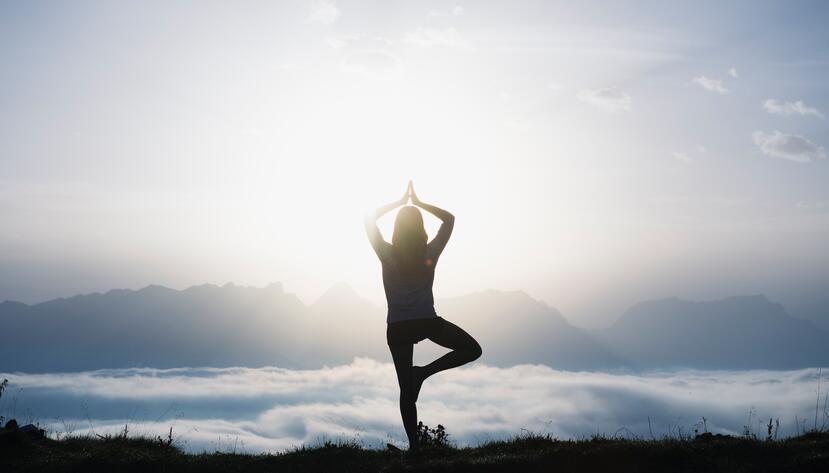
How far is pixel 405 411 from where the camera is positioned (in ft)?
26.1

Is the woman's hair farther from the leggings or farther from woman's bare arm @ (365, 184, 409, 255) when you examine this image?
the leggings

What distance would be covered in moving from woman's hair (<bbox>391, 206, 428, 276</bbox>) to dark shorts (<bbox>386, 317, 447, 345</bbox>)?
2.05 ft

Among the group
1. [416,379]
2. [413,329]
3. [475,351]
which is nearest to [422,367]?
[416,379]

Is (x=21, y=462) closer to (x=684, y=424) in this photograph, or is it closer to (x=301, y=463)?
(x=301, y=463)

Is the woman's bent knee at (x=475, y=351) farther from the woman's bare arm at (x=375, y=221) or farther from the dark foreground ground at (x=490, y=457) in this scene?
the woman's bare arm at (x=375, y=221)

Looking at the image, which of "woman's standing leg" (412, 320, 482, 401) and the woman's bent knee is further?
the woman's bent knee

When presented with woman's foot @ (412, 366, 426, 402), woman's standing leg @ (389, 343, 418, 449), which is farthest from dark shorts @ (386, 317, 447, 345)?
woman's foot @ (412, 366, 426, 402)

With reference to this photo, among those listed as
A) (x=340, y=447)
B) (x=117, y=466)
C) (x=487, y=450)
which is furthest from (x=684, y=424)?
(x=117, y=466)

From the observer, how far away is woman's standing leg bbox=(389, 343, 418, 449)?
766cm

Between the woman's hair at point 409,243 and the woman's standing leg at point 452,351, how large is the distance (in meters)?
0.94

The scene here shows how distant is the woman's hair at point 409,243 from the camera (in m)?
7.38

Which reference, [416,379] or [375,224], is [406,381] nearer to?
[416,379]

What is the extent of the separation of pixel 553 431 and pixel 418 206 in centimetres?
431

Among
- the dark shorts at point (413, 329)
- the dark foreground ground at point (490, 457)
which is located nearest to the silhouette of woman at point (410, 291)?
the dark shorts at point (413, 329)
